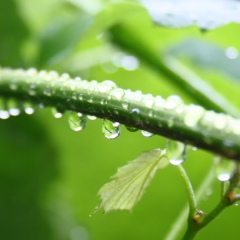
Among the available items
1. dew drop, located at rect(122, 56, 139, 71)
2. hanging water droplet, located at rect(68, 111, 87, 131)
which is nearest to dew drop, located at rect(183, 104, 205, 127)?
hanging water droplet, located at rect(68, 111, 87, 131)

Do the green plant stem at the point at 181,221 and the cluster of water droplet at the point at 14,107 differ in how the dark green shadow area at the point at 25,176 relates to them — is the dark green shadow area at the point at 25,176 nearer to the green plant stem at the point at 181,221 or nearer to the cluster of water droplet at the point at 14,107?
the green plant stem at the point at 181,221

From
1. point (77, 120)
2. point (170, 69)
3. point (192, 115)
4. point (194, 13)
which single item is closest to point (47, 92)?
point (77, 120)

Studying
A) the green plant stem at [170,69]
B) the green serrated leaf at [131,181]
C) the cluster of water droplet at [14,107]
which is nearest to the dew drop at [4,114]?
the cluster of water droplet at [14,107]

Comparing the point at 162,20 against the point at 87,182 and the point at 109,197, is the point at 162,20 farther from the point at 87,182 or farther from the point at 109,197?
the point at 87,182

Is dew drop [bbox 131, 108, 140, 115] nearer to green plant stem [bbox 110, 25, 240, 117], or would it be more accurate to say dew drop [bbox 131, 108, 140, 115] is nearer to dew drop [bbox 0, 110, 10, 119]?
dew drop [bbox 0, 110, 10, 119]

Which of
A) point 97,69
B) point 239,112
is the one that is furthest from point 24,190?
point 239,112

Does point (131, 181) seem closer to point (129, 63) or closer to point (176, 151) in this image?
point (176, 151)

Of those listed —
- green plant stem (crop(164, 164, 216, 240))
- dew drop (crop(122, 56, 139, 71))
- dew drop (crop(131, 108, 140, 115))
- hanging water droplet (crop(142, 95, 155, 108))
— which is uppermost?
hanging water droplet (crop(142, 95, 155, 108))
